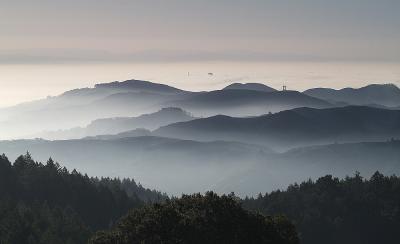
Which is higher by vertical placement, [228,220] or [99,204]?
[228,220]

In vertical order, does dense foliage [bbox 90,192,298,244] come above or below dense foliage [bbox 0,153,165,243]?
above

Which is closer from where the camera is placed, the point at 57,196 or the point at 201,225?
the point at 201,225

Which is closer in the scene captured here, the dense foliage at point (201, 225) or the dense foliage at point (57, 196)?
the dense foliage at point (201, 225)

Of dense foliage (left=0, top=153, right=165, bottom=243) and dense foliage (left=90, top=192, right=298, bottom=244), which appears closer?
dense foliage (left=90, top=192, right=298, bottom=244)

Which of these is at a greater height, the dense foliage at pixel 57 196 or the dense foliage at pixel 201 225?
the dense foliage at pixel 201 225

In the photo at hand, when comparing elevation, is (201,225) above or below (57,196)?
above

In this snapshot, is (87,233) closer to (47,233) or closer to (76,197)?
(47,233)

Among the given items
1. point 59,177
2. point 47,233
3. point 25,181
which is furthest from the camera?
point 59,177

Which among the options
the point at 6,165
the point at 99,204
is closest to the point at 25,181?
the point at 6,165
